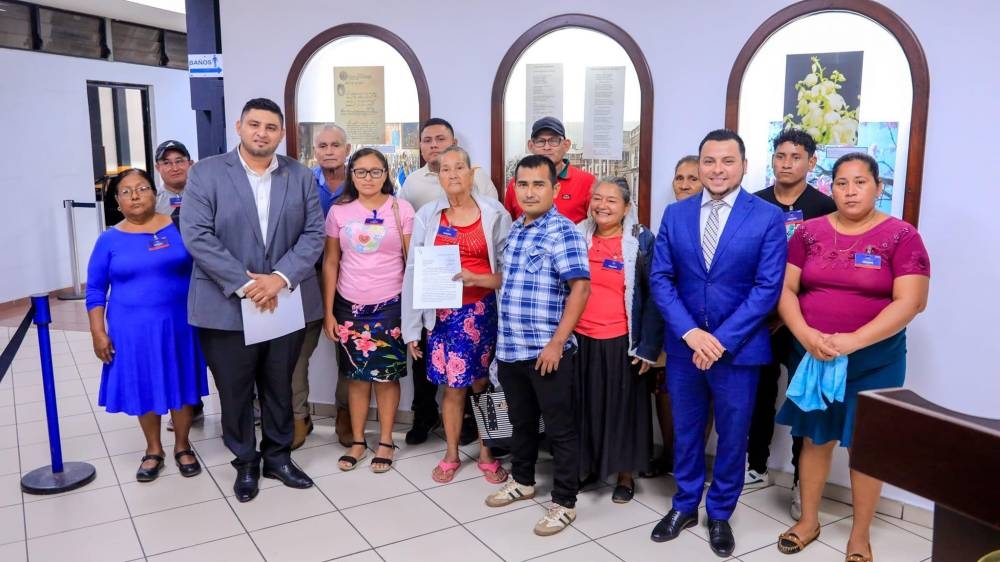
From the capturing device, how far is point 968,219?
3.01 metres

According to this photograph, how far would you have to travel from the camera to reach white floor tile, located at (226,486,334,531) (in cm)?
323

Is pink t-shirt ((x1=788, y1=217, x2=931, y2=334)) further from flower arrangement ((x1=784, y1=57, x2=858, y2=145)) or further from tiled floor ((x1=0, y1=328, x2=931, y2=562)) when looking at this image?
tiled floor ((x1=0, y1=328, x2=931, y2=562))

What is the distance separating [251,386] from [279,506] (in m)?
0.57

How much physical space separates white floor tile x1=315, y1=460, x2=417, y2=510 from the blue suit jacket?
1543mm

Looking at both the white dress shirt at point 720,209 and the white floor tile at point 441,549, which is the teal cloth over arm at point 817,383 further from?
the white floor tile at point 441,549

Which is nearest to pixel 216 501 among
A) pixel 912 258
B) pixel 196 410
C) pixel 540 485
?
pixel 196 410

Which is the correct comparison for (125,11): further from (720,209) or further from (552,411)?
(720,209)

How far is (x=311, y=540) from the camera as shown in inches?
120

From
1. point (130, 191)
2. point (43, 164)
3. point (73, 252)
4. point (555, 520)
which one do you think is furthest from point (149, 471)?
point (43, 164)

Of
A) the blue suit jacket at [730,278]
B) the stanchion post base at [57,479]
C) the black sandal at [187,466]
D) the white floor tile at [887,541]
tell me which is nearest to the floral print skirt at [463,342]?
the blue suit jacket at [730,278]

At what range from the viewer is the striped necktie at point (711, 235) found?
2.84 meters

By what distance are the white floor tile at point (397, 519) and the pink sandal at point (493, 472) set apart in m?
0.35

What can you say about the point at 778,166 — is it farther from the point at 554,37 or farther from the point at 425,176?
the point at 425,176

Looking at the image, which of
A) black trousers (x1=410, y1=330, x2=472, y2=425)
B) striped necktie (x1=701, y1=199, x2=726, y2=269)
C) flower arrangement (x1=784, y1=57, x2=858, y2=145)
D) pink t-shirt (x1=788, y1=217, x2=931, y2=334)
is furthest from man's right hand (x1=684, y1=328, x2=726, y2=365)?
black trousers (x1=410, y1=330, x2=472, y2=425)
